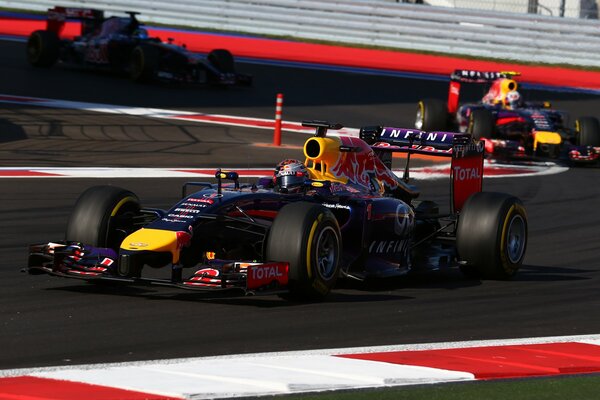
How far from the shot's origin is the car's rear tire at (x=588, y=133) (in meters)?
22.7

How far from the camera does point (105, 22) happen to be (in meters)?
29.7

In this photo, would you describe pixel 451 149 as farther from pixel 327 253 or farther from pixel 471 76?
pixel 471 76

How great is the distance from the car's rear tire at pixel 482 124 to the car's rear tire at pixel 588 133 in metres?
1.53

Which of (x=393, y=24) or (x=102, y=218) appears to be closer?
(x=102, y=218)

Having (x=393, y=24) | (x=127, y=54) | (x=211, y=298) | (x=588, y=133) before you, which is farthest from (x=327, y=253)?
(x=393, y=24)

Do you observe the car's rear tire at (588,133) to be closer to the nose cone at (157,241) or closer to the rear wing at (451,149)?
the rear wing at (451,149)

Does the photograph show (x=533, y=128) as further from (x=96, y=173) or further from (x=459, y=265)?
(x=459, y=265)

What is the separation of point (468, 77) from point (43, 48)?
37.8 feet

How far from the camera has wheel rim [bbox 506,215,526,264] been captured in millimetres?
11570

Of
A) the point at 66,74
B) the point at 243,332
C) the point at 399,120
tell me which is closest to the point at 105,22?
the point at 66,74

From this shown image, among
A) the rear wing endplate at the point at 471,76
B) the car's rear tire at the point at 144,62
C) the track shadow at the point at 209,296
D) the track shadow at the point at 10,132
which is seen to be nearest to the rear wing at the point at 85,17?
the car's rear tire at the point at 144,62

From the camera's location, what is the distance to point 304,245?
9648 millimetres

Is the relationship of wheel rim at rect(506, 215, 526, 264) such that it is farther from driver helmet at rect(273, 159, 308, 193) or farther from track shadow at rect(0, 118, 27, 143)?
track shadow at rect(0, 118, 27, 143)

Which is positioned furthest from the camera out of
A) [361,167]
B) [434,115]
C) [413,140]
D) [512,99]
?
[434,115]
